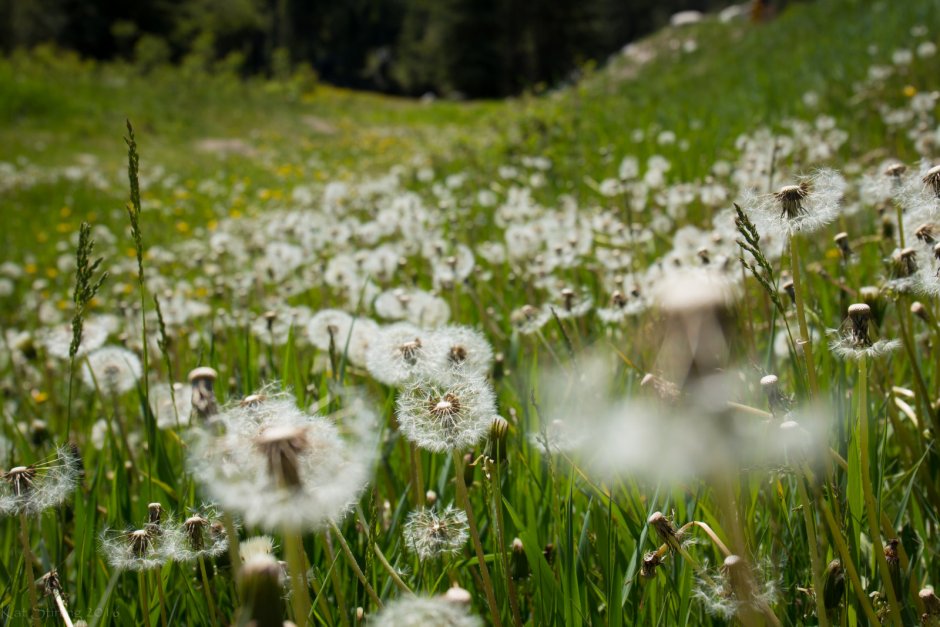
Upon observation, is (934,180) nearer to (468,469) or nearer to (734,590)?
(734,590)

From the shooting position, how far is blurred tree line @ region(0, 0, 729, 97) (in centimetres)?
3909

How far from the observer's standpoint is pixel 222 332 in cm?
284


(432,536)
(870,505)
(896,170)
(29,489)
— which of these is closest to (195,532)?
(29,489)

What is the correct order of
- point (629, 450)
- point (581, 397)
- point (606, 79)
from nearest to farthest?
point (629, 450) < point (581, 397) < point (606, 79)

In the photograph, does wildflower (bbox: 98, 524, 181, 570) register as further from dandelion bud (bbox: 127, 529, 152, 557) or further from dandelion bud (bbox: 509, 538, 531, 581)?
dandelion bud (bbox: 509, 538, 531, 581)

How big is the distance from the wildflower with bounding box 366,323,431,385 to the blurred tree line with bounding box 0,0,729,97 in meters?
26.2

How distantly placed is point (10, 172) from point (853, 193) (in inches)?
418

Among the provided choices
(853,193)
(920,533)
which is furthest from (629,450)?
(853,193)

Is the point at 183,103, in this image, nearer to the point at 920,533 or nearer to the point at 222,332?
the point at 222,332

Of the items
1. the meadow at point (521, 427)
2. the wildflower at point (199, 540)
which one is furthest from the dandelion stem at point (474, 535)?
the wildflower at point (199, 540)

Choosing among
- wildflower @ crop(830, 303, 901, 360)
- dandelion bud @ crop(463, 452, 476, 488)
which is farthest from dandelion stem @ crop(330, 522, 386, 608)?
wildflower @ crop(830, 303, 901, 360)

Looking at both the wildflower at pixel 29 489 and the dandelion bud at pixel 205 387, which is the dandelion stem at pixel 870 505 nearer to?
the dandelion bud at pixel 205 387

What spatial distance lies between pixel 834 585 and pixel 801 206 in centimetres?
45

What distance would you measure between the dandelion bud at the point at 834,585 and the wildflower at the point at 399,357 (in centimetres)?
56
